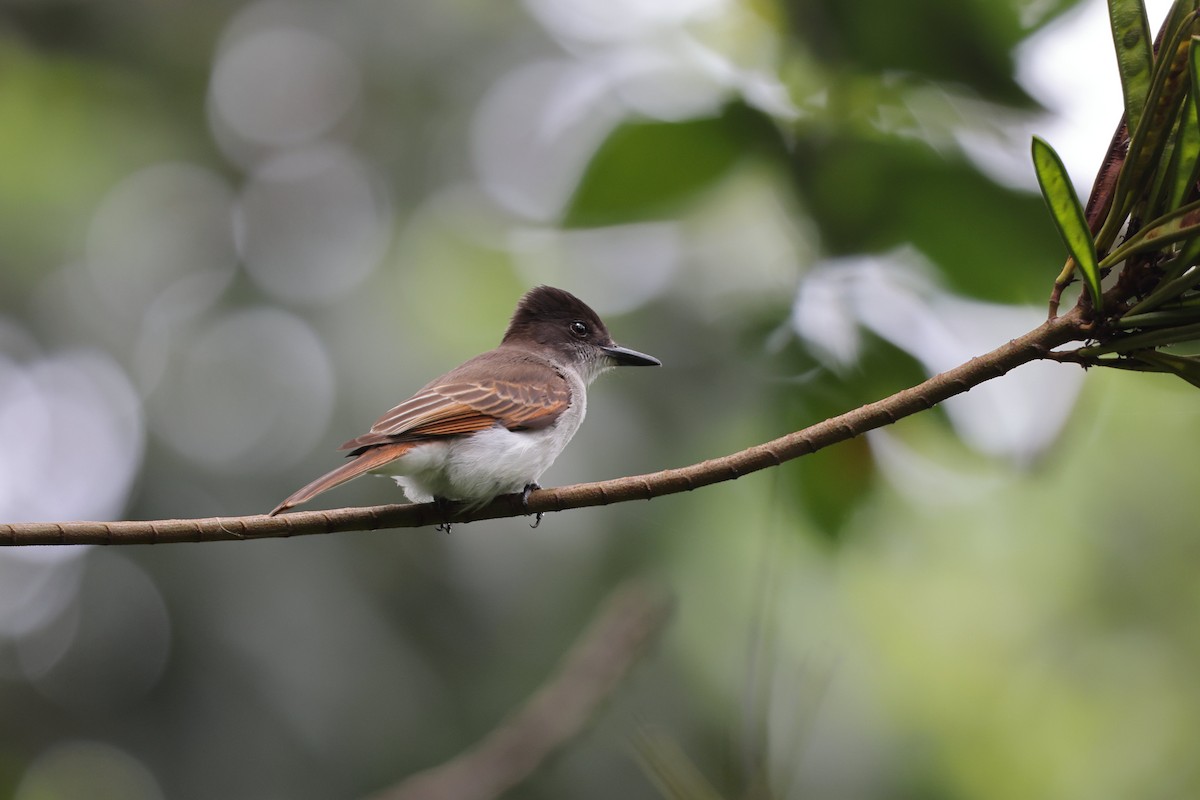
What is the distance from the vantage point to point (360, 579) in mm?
4645

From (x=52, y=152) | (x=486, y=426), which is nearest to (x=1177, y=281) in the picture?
(x=486, y=426)

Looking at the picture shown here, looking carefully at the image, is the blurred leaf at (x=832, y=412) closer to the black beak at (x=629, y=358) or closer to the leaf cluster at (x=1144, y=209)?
the leaf cluster at (x=1144, y=209)

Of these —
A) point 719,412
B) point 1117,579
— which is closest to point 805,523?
point 719,412

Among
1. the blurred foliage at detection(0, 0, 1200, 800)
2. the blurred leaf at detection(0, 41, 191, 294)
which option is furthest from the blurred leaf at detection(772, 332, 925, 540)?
the blurred leaf at detection(0, 41, 191, 294)

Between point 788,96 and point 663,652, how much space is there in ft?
8.25

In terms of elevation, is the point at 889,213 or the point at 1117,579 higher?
the point at 889,213

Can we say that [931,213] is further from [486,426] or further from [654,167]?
[486,426]

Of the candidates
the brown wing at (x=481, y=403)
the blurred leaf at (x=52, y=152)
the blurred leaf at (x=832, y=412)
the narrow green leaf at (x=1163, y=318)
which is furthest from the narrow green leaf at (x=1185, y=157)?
the blurred leaf at (x=52, y=152)

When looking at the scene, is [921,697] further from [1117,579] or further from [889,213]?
[889,213]

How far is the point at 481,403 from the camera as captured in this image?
136 inches

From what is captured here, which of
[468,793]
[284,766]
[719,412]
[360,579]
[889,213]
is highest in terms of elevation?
[360,579]

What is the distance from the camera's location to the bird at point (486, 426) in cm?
293

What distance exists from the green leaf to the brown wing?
193cm

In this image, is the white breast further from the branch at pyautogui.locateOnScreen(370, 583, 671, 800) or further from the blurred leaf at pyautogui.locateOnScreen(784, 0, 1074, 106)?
the blurred leaf at pyautogui.locateOnScreen(784, 0, 1074, 106)
